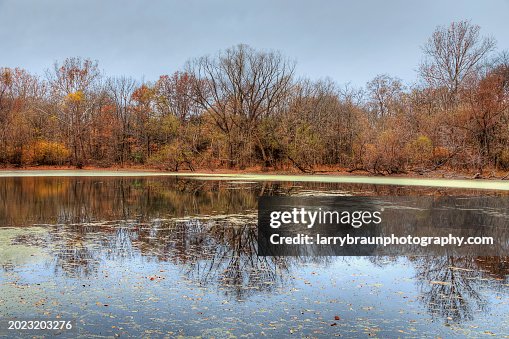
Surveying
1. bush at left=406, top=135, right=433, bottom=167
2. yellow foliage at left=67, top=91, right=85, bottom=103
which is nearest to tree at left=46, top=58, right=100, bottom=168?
yellow foliage at left=67, top=91, right=85, bottom=103

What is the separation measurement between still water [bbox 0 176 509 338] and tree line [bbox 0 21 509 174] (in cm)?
2650

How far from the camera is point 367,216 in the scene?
13.1 meters

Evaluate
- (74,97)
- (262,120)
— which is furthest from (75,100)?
(262,120)

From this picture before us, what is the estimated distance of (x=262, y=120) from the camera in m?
46.1

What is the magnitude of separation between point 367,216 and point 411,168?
22.1 metres

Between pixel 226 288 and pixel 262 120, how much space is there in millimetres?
40022

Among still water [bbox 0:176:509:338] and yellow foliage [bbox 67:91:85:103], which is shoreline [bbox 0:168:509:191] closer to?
yellow foliage [bbox 67:91:85:103]

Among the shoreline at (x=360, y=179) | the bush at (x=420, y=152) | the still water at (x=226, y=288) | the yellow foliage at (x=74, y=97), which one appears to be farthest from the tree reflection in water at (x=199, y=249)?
the yellow foliage at (x=74, y=97)

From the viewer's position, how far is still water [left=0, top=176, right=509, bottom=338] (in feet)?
17.1

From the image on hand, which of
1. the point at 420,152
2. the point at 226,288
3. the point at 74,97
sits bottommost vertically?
the point at 226,288

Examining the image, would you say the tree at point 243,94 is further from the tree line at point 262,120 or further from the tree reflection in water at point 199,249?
the tree reflection in water at point 199,249

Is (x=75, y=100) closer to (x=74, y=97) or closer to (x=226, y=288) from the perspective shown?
(x=74, y=97)

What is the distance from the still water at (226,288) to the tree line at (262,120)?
2650 centimetres

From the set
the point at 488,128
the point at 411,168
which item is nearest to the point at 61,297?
the point at 411,168
